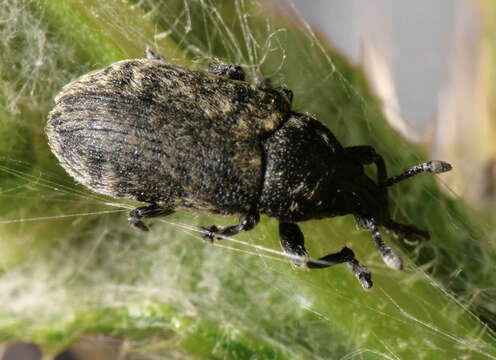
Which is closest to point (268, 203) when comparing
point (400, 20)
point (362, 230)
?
point (362, 230)

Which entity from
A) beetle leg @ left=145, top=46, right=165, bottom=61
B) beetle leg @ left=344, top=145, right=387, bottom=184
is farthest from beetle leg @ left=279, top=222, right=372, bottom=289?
beetle leg @ left=145, top=46, right=165, bottom=61

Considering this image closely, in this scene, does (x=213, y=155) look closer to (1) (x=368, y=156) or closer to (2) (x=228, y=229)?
(2) (x=228, y=229)

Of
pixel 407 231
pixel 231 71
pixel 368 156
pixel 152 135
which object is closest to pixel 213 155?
pixel 152 135

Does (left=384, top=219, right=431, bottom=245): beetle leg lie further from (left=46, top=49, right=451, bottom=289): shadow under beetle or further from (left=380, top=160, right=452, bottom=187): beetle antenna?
(left=380, top=160, right=452, bottom=187): beetle antenna

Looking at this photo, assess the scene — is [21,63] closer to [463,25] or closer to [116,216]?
[116,216]

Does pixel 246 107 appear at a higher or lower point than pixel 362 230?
higher

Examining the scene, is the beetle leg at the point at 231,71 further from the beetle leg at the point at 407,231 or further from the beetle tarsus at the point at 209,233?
the beetle leg at the point at 407,231

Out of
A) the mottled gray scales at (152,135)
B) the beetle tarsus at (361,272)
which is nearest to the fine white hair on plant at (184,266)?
the beetle tarsus at (361,272)
